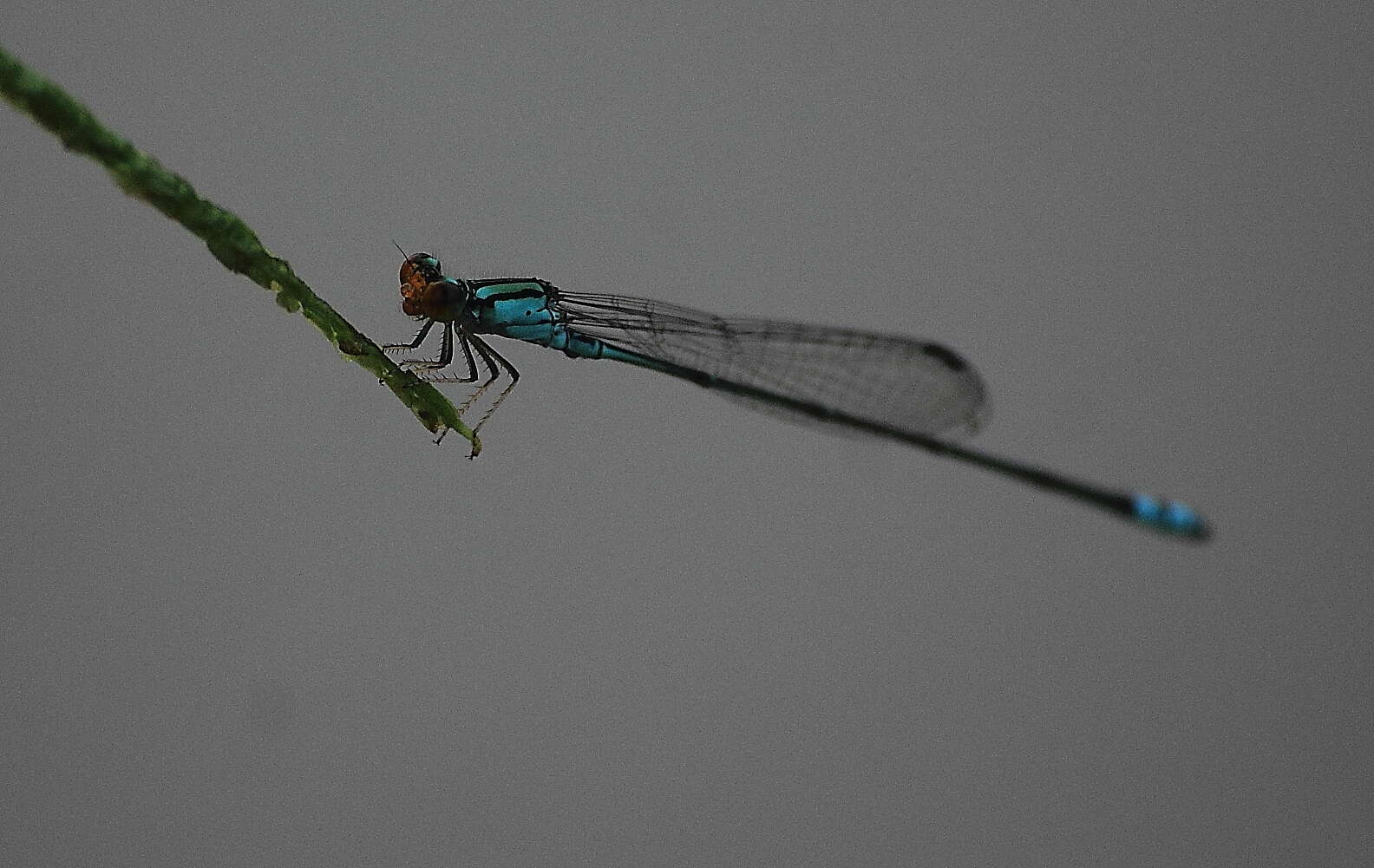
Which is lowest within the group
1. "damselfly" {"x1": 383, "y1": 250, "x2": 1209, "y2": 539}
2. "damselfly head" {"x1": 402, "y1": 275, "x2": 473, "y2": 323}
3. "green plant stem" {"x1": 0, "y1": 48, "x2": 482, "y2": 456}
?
"green plant stem" {"x1": 0, "y1": 48, "x2": 482, "y2": 456}

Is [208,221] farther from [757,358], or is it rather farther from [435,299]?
[757,358]

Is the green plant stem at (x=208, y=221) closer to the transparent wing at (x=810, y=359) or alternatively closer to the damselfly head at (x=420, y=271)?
the damselfly head at (x=420, y=271)

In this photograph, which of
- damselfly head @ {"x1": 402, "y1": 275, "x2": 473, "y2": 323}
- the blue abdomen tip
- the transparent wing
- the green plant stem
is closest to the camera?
the green plant stem

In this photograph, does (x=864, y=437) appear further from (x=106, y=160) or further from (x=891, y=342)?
(x=106, y=160)

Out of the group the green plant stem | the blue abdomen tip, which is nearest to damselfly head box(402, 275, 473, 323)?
the green plant stem

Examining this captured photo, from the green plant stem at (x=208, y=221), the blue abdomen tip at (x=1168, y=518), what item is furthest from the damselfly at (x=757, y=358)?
the green plant stem at (x=208, y=221)

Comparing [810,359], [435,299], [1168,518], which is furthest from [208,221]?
[1168,518]

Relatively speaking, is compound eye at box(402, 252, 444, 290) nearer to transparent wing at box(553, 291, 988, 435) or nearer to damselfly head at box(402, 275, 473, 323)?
damselfly head at box(402, 275, 473, 323)
